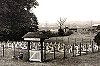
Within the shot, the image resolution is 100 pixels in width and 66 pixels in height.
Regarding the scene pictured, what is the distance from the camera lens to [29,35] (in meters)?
17.7

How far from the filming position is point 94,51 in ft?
75.5

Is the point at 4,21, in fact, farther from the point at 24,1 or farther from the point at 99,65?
the point at 99,65

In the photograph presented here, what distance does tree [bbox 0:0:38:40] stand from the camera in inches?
1321

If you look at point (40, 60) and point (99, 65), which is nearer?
point (99, 65)

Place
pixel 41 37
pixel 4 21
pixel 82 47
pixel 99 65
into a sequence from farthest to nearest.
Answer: pixel 4 21
pixel 82 47
pixel 41 37
pixel 99 65

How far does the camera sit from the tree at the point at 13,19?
33.6 m

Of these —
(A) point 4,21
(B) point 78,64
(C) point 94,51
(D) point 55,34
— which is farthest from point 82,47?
(D) point 55,34

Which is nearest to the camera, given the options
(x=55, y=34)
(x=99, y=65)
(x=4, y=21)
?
(x=99, y=65)

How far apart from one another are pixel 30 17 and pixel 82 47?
16383mm

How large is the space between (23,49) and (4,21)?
32.8ft

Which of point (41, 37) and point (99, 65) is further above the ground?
point (41, 37)

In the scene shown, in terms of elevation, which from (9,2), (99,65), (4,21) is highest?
(9,2)

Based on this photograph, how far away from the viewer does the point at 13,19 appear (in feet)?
112

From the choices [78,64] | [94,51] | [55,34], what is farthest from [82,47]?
[55,34]
